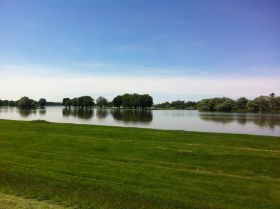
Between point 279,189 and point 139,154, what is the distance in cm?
857

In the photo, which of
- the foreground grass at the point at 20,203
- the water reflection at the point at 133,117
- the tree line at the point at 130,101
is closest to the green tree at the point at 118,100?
the tree line at the point at 130,101

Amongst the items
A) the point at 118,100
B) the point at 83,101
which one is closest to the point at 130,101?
the point at 118,100

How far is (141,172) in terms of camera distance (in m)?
15.5

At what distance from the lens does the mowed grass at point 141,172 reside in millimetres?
11320

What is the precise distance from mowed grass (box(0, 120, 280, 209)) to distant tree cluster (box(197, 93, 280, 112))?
4656 inches

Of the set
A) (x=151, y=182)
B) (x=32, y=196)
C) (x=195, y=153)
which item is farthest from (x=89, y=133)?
(x=32, y=196)

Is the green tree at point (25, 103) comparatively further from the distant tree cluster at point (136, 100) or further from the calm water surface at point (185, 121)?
the calm water surface at point (185, 121)

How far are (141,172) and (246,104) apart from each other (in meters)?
133

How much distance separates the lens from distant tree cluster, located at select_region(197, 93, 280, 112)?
14012cm

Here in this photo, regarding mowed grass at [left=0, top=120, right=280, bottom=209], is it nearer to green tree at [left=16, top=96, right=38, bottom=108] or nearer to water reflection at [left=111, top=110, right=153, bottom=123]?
water reflection at [left=111, top=110, right=153, bottom=123]

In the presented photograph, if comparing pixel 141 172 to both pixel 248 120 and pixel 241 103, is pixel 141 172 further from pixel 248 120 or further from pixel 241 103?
pixel 241 103

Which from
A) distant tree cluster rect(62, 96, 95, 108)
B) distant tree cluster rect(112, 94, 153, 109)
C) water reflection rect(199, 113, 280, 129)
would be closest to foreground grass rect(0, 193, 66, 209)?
water reflection rect(199, 113, 280, 129)

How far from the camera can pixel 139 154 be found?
20078 millimetres

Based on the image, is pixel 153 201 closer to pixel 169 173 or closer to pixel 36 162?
pixel 169 173
